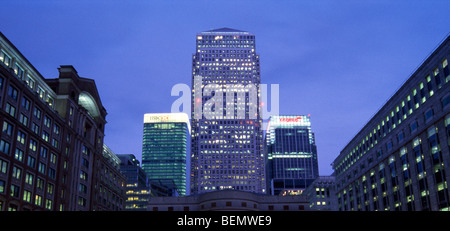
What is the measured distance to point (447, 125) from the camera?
229ft

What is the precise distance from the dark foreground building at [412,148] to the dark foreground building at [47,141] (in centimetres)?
7711

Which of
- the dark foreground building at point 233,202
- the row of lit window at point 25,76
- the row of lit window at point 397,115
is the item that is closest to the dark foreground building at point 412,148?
the row of lit window at point 397,115

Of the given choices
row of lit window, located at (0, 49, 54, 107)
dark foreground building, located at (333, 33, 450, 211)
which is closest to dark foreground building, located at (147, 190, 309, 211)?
dark foreground building, located at (333, 33, 450, 211)

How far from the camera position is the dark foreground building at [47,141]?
2721 inches

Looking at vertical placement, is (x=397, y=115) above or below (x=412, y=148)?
above

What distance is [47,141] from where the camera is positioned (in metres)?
83.1

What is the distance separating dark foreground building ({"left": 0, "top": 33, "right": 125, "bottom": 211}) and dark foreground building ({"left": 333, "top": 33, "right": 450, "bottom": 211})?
77.1m

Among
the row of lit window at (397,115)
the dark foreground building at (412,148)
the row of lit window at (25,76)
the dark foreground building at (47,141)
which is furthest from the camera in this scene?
the row of lit window at (397,115)

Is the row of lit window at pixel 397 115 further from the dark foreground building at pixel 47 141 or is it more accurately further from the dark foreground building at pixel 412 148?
the dark foreground building at pixel 47 141

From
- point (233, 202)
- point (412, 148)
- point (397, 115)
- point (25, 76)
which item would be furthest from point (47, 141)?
point (397, 115)

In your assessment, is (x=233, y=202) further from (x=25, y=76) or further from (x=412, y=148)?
(x=25, y=76)

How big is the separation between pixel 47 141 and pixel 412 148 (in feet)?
258
